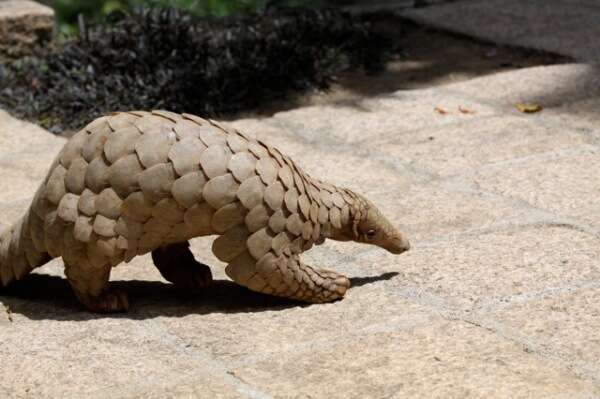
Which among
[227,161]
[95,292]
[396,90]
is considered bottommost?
[396,90]

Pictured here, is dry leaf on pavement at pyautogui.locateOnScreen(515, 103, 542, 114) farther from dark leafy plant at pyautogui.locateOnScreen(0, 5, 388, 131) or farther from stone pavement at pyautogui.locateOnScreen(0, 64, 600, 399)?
dark leafy plant at pyautogui.locateOnScreen(0, 5, 388, 131)

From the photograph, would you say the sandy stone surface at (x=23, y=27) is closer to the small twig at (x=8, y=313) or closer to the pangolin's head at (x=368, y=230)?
the small twig at (x=8, y=313)

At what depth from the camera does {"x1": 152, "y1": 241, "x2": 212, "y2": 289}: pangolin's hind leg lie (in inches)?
155

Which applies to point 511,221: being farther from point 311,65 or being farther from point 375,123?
point 311,65

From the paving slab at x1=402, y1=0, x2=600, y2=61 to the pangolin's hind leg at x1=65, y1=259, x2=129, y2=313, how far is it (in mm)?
4545

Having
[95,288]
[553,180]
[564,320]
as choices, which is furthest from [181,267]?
[553,180]

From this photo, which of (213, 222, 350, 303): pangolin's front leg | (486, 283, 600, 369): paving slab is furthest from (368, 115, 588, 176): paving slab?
(213, 222, 350, 303): pangolin's front leg

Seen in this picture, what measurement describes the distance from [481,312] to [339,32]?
16.7 ft

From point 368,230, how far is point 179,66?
3873 millimetres

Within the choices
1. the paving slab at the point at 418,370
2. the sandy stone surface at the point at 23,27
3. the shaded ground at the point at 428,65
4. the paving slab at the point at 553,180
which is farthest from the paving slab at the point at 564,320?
the sandy stone surface at the point at 23,27

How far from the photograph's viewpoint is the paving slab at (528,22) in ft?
25.9

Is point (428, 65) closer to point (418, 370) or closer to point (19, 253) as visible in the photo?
point (19, 253)

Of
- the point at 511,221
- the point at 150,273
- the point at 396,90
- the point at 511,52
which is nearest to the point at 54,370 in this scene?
the point at 150,273

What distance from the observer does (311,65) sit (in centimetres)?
772
